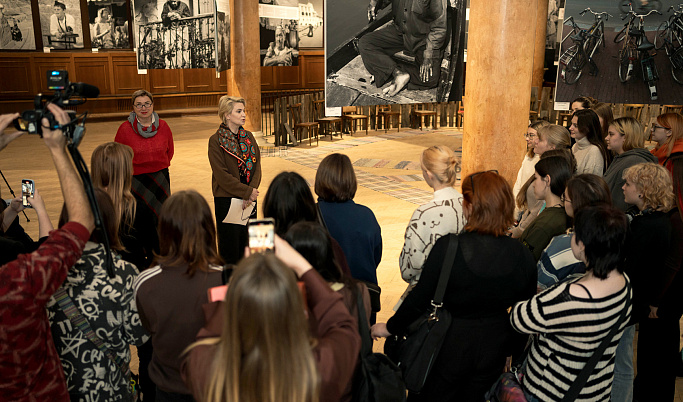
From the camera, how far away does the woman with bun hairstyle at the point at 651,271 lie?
3.16 metres

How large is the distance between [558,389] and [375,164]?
9084 millimetres

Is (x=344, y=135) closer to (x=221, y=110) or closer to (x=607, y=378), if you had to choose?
(x=221, y=110)

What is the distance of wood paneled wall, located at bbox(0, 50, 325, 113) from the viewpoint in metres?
16.1

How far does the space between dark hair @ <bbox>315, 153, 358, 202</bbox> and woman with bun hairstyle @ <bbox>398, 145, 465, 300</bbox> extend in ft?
1.38

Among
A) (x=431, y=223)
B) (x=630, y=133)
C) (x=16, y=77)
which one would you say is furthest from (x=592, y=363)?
(x=16, y=77)

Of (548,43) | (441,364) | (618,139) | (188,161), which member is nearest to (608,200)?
(441,364)

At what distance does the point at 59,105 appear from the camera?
2311 millimetres

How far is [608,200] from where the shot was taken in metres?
3.09

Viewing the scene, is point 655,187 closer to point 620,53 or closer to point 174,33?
point 620,53

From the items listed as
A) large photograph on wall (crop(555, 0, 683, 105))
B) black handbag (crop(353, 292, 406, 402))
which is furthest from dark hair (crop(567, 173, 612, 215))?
large photograph on wall (crop(555, 0, 683, 105))

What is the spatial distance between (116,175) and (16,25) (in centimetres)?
1540

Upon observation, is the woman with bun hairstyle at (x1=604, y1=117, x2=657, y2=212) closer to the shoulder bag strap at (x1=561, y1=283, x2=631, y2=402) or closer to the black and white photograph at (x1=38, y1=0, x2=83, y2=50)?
the shoulder bag strap at (x1=561, y1=283, x2=631, y2=402)

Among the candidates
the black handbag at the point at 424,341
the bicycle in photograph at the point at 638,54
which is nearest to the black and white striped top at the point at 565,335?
the black handbag at the point at 424,341

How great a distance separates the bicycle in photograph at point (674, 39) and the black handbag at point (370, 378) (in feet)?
31.4
